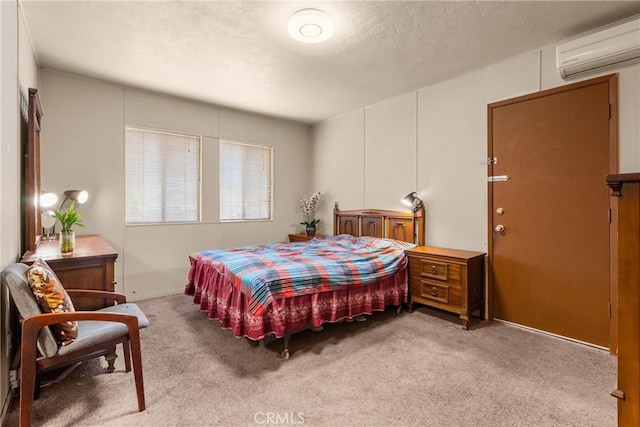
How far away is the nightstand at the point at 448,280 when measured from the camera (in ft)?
10.1

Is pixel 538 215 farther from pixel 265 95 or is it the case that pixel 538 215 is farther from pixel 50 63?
pixel 50 63

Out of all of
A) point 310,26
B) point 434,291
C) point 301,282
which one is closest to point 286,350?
point 301,282

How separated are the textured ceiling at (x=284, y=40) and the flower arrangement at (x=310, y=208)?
77.6 inches

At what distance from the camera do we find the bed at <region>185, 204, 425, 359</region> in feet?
8.02

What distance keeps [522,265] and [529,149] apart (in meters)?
1.12

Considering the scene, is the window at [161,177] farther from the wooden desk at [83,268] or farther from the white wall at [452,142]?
the white wall at [452,142]

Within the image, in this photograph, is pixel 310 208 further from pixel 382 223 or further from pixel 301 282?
pixel 301 282

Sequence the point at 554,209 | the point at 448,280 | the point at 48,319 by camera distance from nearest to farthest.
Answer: the point at 48,319 < the point at 554,209 < the point at 448,280

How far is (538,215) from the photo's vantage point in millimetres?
2949

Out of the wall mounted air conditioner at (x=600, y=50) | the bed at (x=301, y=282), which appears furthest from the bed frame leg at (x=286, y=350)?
the wall mounted air conditioner at (x=600, y=50)

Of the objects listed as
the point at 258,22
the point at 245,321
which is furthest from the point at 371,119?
the point at 245,321

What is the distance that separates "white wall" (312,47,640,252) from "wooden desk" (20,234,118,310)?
329 centimetres

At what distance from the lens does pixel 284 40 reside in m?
2.75

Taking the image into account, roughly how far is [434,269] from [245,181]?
3.18 m
